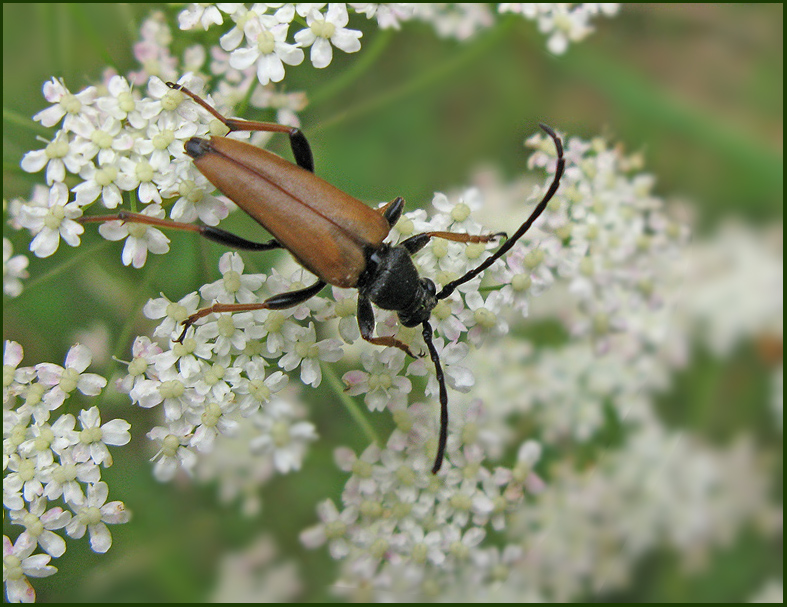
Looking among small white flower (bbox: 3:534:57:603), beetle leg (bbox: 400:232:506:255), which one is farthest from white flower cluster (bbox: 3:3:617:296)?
small white flower (bbox: 3:534:57:603)

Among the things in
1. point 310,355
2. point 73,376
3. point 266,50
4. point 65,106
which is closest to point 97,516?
point 73,376

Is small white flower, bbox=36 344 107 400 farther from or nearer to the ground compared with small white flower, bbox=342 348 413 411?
nearer to the ground

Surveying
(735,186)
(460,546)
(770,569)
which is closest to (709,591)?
(770,569)

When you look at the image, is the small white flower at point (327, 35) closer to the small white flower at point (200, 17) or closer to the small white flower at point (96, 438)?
the small white flower at point (200, 17)

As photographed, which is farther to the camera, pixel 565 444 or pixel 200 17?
pixel 565 444

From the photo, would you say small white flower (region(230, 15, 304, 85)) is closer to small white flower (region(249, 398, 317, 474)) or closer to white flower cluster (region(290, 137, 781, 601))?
white flower cluster (region(290, 137, 781, 601))

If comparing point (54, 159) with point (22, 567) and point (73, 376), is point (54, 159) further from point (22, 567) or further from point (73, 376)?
point (22, 567)

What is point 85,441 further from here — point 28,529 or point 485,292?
point 485,292
